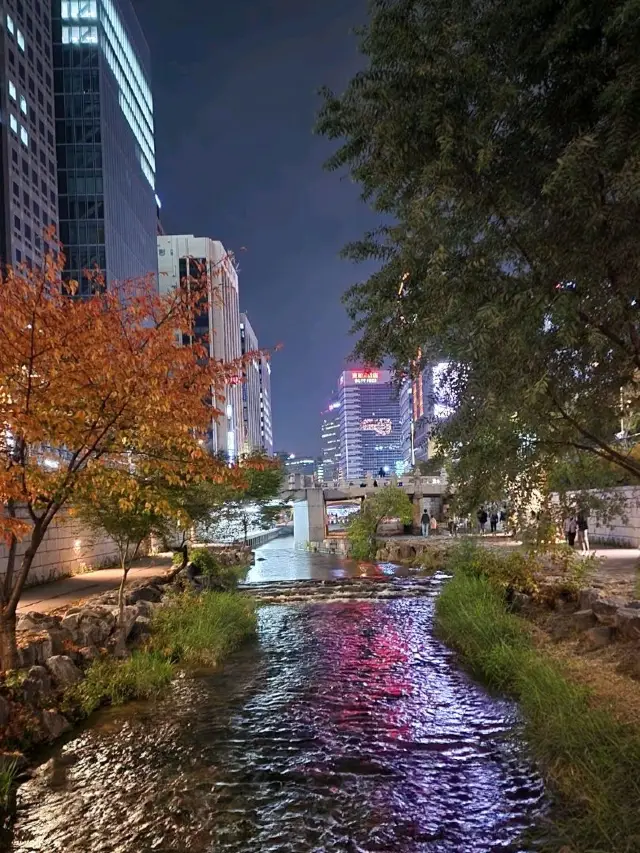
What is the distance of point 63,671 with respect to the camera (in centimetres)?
1081

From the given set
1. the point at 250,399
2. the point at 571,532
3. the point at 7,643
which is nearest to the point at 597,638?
the point at 7,643

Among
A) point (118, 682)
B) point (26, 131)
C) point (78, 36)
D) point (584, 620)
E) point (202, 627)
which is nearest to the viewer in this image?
point (118, 682)

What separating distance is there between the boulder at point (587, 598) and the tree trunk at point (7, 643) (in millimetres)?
11298

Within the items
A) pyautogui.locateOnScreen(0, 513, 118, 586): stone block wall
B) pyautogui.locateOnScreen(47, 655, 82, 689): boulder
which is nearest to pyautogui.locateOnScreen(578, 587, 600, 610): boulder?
pyautogui.locateOnScreen(47, 655, 82, 689): boulder

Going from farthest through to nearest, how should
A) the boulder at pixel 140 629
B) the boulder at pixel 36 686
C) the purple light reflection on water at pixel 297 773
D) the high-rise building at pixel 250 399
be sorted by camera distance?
the high-rise building at pixel 250 399
the boulder at pixel 140 629
the boulder at pixel 36 686
the purple light reflection on water at pixel 297 773

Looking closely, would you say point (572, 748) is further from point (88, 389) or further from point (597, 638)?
point (88, 389)

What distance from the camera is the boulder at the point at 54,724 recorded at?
9.30 m

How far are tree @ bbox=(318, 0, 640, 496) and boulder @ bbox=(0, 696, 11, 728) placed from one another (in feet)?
24.9

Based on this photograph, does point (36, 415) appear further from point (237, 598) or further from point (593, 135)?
point (237, 598)

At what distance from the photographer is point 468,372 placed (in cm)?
750

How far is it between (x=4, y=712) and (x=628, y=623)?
34.1 feet

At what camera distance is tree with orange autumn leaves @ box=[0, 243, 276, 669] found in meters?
8.46

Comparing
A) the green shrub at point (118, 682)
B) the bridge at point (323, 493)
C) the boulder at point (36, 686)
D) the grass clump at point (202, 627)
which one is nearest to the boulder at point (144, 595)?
the grass clump at point (202, 627)

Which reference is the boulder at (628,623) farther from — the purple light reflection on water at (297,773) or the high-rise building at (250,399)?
the high-rise building at (250,399)
